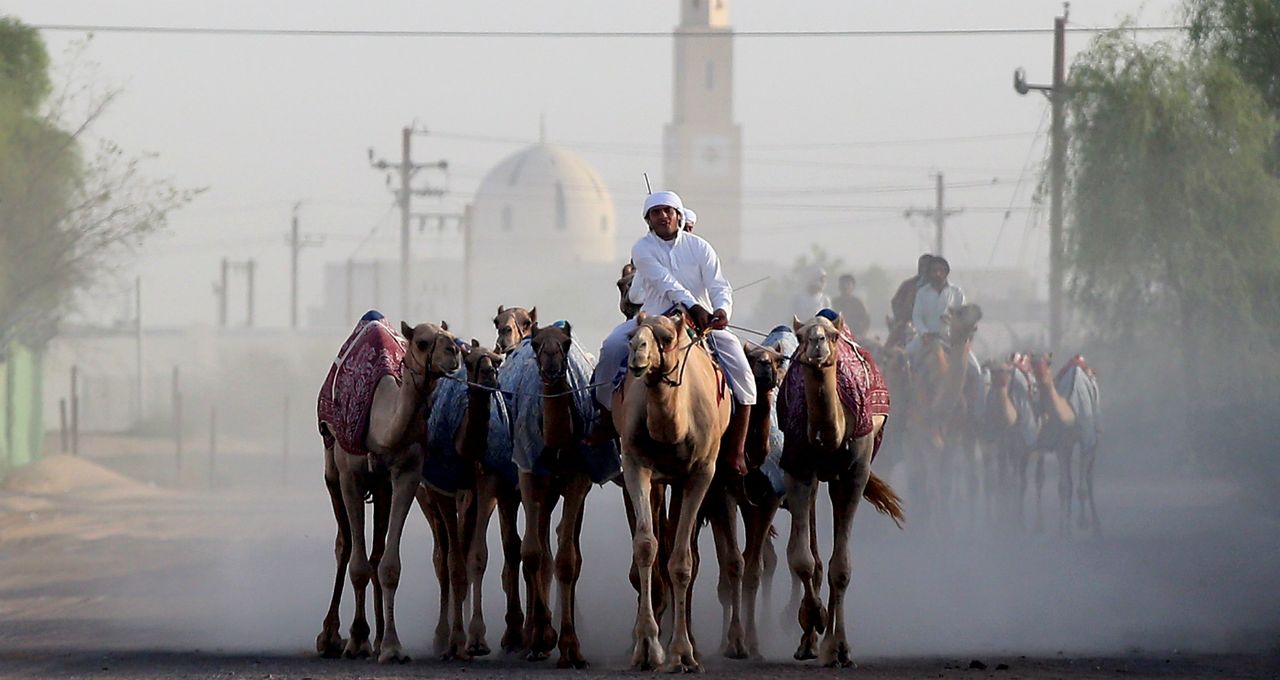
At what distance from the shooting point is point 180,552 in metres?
26.7

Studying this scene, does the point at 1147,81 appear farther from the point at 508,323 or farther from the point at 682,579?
the point at 682,579

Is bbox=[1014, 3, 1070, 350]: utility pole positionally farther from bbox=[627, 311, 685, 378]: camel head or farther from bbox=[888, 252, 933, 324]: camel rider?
bbox=[627, 311, 685, 378]: camel head

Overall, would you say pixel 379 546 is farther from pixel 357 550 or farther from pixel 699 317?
pixel 699 317

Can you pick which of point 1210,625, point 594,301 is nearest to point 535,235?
point 594,301

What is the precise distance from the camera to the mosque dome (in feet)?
374

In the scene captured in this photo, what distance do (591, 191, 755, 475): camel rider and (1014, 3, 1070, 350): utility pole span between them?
21398 mm

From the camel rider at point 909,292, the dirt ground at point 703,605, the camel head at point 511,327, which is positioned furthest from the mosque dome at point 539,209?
the camel head at point 511,327

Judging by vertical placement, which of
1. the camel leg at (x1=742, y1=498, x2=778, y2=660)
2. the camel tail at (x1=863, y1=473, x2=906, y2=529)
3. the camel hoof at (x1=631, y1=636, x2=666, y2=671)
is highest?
the camel tail at (x1=863, y1=473, x2=906, y2=529)

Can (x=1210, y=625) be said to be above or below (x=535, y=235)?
below

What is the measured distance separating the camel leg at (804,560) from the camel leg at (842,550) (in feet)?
A: 0.51

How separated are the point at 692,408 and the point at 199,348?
A: 71685 millimetres

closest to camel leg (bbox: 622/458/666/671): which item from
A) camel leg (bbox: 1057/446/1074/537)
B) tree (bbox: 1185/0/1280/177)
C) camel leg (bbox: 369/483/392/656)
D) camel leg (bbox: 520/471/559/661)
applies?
camel leg (bbox: 520/471/559/661)

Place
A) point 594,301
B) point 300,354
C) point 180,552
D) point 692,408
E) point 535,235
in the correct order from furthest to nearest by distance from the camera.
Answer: point 535,235, point 594,301, point 300,354, point 180,552, point 692,408

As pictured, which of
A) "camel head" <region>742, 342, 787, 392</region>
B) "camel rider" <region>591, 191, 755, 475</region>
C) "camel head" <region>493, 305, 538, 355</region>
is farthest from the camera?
"camel head" <region>493, 305, 538, 355</region>
